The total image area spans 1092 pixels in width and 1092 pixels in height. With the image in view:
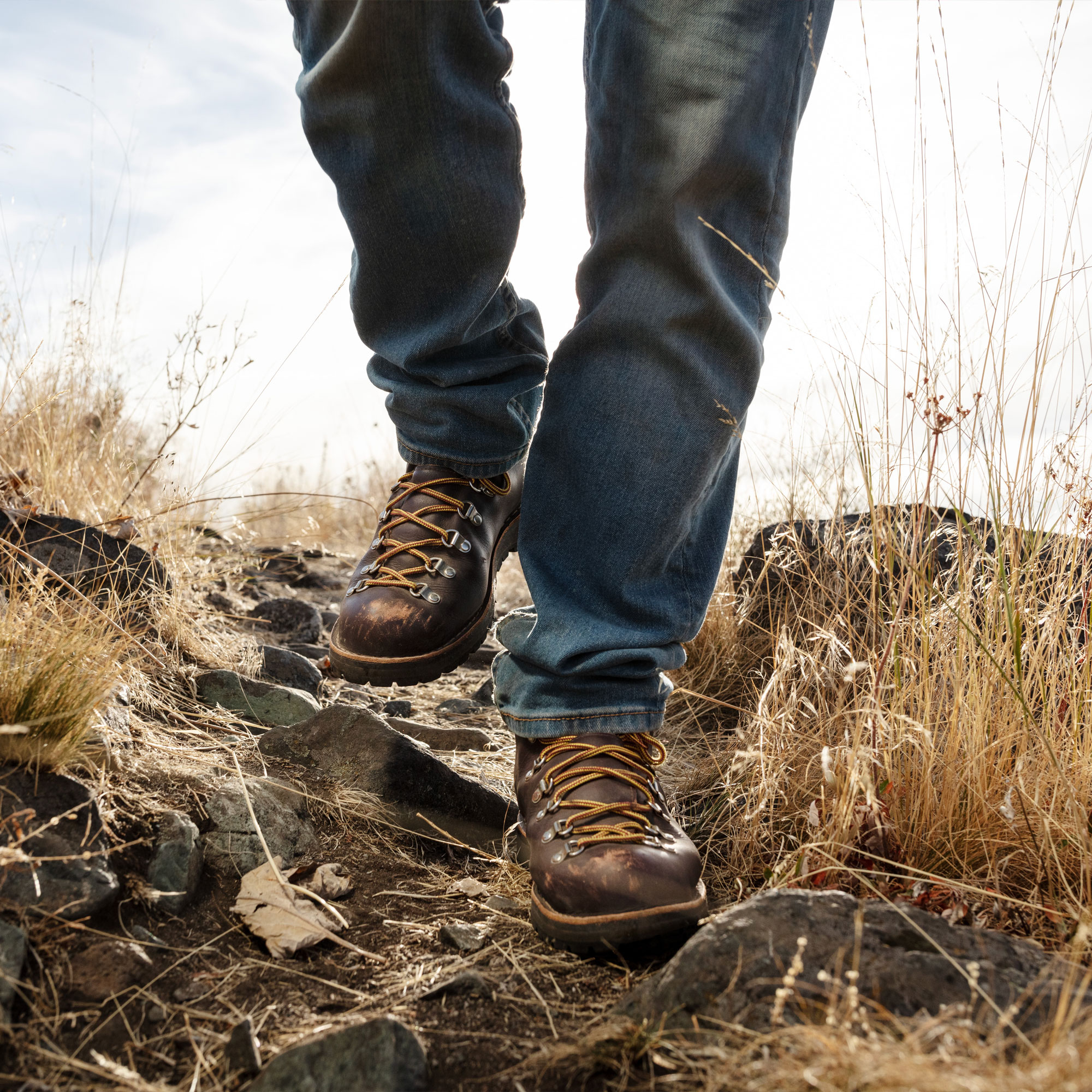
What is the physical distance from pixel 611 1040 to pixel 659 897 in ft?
0.80

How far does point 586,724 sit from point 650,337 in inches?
23.7

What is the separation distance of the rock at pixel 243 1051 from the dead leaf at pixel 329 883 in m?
0.35

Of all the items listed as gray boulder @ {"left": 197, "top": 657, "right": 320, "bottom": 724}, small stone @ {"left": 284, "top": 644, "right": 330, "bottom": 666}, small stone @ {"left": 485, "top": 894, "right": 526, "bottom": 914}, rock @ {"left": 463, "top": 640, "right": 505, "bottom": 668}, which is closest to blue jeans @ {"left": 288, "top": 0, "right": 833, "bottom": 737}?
small stone @ {"left": 485, "top": 894, "right": 526, "bottom": 914}

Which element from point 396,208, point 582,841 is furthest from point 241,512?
point 582,841

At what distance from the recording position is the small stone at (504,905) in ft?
4.40

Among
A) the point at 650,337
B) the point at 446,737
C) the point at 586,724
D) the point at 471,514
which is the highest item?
the point at 650,337

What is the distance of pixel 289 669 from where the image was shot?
7.80ft

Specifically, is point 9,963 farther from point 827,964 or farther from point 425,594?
point 827,964

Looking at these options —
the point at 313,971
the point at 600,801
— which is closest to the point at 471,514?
the point at 600,801

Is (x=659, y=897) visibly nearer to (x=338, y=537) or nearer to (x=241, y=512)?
(x=241, y=512)

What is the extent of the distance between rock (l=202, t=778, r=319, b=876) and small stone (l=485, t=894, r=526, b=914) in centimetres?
32

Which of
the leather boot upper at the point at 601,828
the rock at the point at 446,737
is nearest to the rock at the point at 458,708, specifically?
the rock at the point at 446,737

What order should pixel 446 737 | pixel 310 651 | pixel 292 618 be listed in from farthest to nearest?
pixel 292 618 < pixel 310 651 < pixel 446 737

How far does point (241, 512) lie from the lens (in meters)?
2.86
